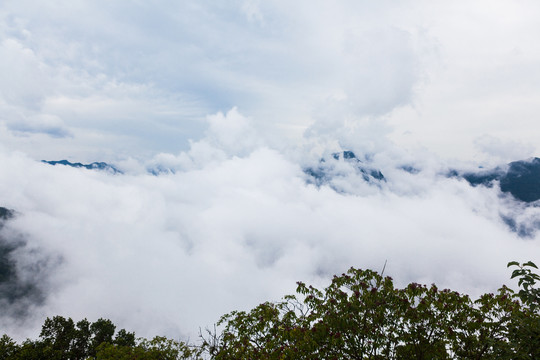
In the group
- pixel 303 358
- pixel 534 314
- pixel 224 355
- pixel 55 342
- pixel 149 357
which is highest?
pixel 534 314

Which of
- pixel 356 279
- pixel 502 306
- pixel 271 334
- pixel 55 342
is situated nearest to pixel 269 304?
pixel 271 334

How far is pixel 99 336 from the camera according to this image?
4806 centimetres

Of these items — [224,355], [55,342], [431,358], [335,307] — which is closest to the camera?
[431,358]

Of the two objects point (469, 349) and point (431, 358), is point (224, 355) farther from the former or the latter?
point (469, 349)

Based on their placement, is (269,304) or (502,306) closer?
(502,306)

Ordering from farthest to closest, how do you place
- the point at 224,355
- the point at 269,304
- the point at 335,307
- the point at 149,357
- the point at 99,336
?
1. the point at 99,336
2. the point at 149,357
3. the point at 269,304
4. the point at 224,355
5. the point at 335,307

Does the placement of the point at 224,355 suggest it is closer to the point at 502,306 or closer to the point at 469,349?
the point at 469,349

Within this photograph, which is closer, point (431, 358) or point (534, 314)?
point (534, 314)

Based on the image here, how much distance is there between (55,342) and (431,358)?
4935 centimetres

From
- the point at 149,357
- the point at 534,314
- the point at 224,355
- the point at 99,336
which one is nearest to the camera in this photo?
the point at 534,314

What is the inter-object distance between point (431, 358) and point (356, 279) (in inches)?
160

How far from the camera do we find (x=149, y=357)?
67.2 feet

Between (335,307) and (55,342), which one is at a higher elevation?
(335,307)

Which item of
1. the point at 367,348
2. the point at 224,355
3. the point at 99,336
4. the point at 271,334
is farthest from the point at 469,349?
the point at 99,336
